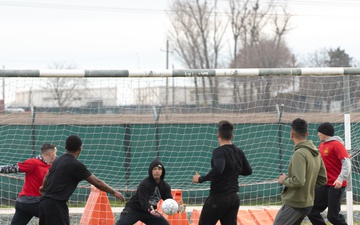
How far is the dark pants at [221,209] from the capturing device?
33.9 feet

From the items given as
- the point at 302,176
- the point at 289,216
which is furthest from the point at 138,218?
the point at 302,176

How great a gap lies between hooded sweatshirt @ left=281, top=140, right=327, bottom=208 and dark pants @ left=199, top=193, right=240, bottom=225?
27.2 inches

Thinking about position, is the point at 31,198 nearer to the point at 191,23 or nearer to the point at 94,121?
the point at 94,121

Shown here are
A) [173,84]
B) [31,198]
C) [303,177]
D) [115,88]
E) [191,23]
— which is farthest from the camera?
[191,23]

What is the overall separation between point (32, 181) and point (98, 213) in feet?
8.37

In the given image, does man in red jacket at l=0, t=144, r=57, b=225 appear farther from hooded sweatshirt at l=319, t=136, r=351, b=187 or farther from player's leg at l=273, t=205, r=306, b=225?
hooded sweatshirt at l=319, t=136, r=351, b=187

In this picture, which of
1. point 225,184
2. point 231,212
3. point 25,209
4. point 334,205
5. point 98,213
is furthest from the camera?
point 98,213

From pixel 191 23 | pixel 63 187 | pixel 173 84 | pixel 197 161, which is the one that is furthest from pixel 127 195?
pixel 191 23

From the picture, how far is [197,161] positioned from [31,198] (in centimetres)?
647

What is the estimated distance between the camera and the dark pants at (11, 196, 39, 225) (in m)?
11.9

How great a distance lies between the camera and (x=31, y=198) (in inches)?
469

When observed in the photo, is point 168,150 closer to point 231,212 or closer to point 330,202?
point 330,202

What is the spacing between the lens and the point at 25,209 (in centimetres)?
1190

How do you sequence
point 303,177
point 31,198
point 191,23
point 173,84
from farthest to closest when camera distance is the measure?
point 191,23 < point 173,84 < point 31,198 < point 303,177
